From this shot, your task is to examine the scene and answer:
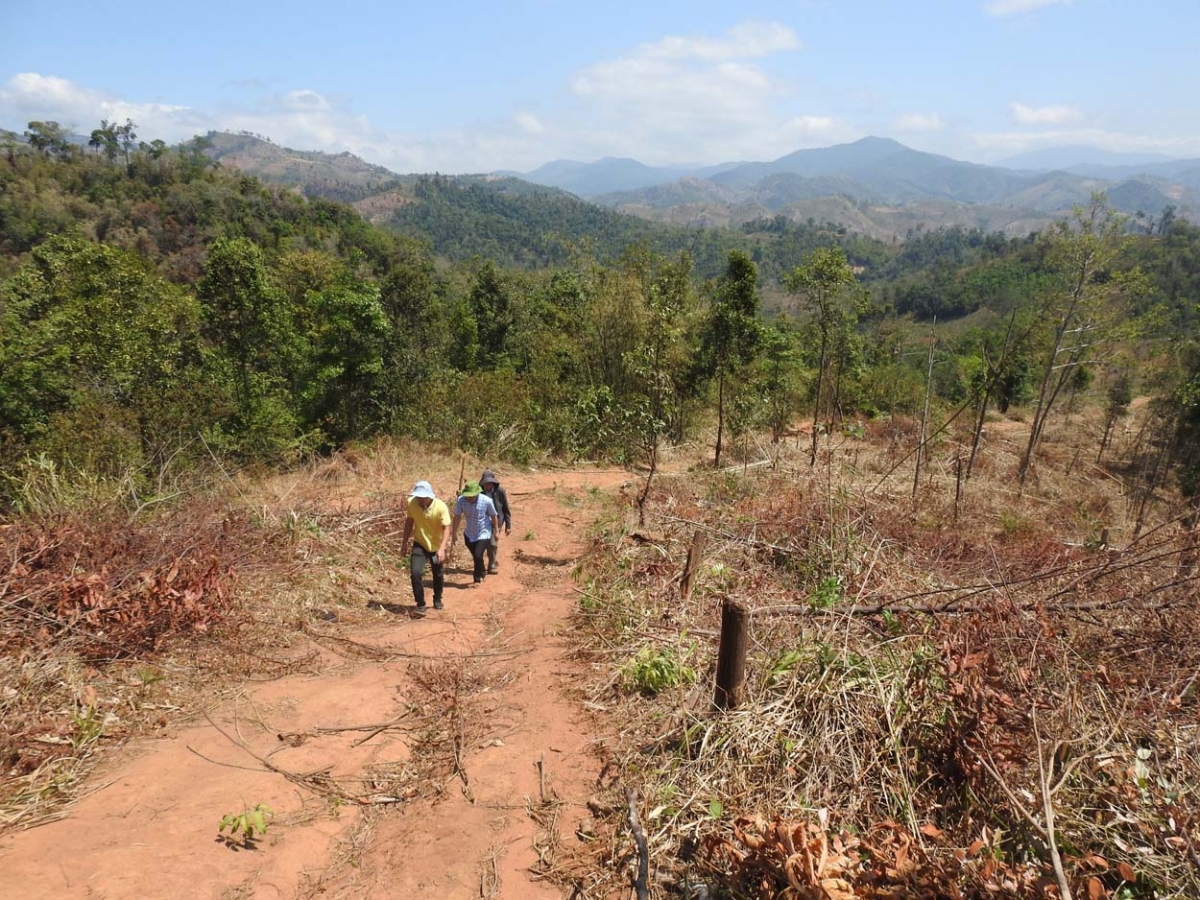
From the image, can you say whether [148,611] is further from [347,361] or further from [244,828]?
[347,361]

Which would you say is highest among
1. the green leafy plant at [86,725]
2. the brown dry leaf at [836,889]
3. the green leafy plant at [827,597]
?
the green leafy plant at [827,597]

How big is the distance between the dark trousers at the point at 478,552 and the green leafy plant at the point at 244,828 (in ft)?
12.4

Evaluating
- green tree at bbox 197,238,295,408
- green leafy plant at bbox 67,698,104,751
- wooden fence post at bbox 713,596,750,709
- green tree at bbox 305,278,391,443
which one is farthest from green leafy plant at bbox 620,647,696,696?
green tree at bbox 197,238,295,408

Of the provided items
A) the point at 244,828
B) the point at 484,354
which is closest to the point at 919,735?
the point at 244,828

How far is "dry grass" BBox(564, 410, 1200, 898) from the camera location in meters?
2.79

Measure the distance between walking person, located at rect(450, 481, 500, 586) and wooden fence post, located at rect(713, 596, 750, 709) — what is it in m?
3.53

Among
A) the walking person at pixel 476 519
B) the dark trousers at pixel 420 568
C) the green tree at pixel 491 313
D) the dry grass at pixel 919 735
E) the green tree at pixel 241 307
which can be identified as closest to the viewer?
the dry grass at pixel 919 735

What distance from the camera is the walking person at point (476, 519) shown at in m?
6.82

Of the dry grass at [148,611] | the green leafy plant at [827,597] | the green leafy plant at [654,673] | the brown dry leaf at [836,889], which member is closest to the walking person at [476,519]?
the dry grass at [148,611]

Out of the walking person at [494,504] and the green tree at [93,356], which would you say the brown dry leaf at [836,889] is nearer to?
the walking person at [494,504]

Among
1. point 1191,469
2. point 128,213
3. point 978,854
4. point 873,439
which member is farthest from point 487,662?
point 128,213

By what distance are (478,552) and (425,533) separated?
3.68 ft

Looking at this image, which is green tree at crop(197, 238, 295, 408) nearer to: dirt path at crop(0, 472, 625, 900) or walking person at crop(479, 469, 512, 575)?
walking person at crop(479, 469, 512, 575)

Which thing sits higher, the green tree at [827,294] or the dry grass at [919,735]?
the green tree at [827,294]
